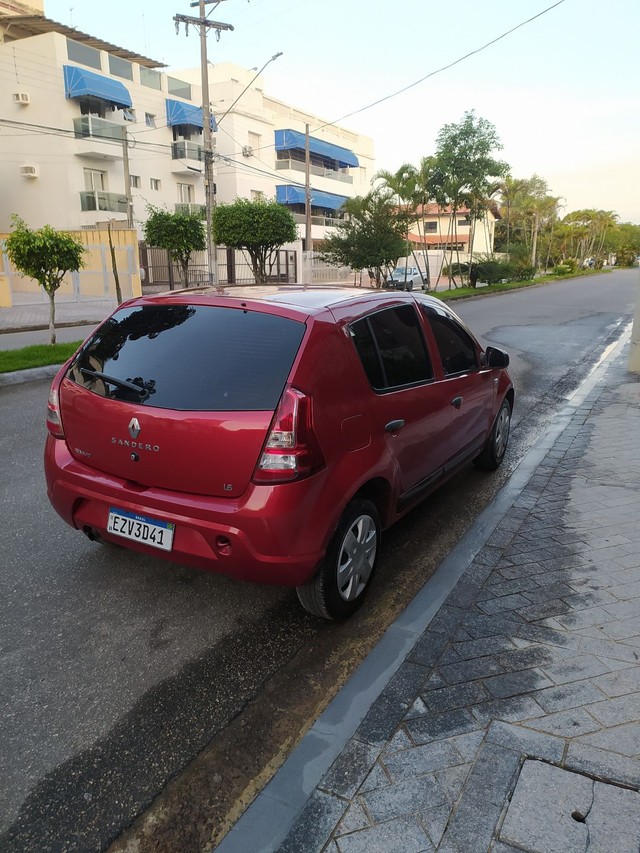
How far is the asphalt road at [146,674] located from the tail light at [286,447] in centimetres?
91

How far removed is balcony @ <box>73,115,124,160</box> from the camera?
3366 cm

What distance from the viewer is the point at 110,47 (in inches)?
1615

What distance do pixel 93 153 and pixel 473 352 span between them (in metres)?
35.0

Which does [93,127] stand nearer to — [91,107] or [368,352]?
[91,107]

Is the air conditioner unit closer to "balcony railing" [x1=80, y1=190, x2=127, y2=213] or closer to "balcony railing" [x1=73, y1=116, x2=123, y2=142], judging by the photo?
"balcony railing" [x1=80, y1=190, x2=127, y2=213]

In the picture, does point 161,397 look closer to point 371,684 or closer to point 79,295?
point 371,684

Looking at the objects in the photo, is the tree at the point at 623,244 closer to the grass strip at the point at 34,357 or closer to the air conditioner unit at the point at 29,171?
the air conditioner unit at the point at 29,171

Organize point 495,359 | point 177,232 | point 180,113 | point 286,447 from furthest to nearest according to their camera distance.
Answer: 1. point 180,113
2. point 177,232
3. point 495,359
4. point 286,447

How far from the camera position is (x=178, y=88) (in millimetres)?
40188

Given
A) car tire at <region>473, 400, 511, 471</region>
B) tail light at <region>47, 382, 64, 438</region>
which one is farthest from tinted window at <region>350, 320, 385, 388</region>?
car tire at <region>473, 400, 511, 471</region>

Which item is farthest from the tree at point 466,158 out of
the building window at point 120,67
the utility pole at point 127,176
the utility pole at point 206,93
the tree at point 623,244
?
the tree at point 623,244

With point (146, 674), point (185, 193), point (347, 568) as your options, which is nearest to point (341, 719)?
point (347, 568)

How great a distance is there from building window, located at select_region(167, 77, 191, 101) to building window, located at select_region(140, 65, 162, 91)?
878mm

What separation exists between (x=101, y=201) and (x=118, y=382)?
35.3 metres
